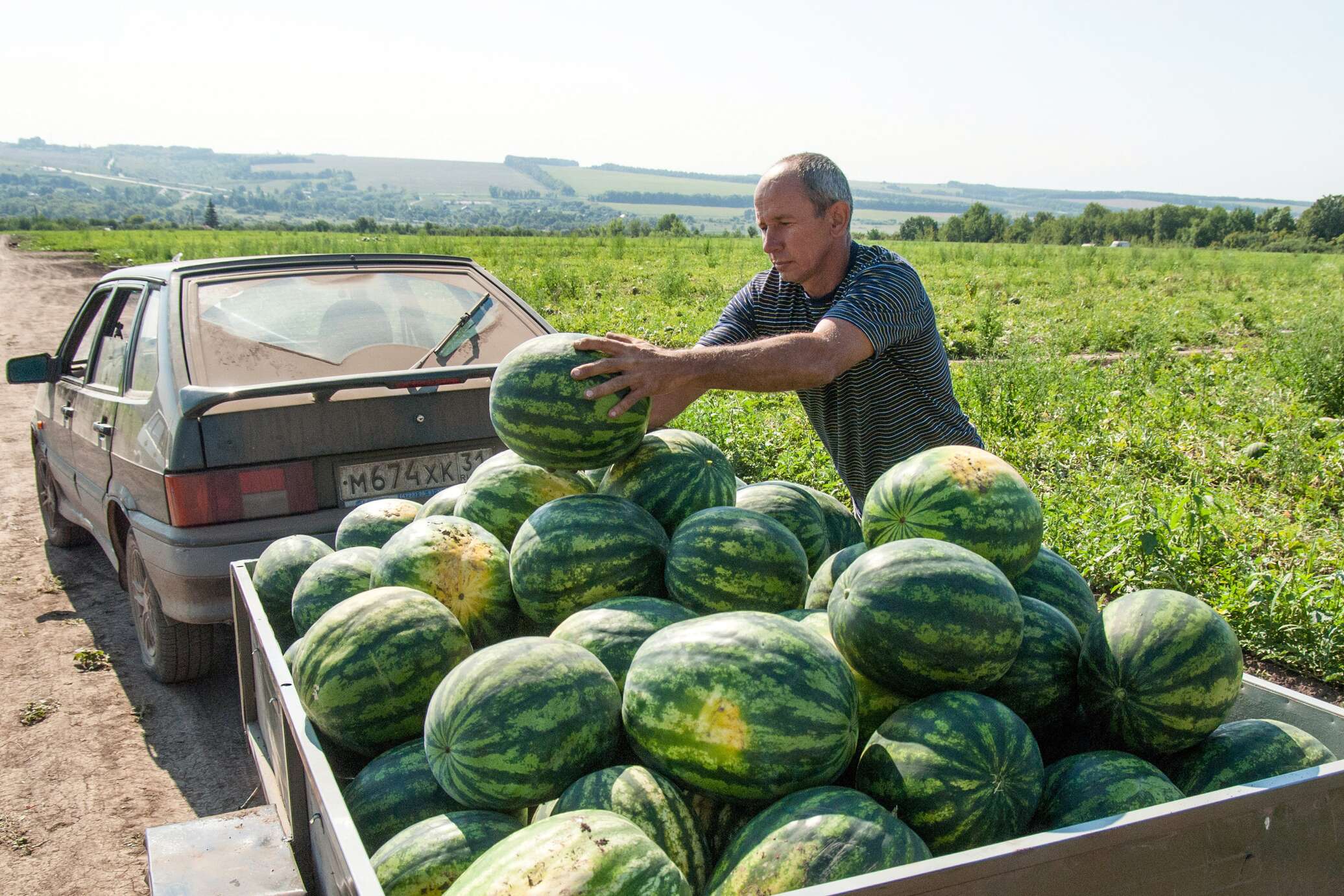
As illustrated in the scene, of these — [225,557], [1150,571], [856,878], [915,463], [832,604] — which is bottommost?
[1150,571]

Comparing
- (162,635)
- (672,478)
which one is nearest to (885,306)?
(672,478)

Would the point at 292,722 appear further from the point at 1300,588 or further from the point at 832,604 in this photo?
the point at 1300,588

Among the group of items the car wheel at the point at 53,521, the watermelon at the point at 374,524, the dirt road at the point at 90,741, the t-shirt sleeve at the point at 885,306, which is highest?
the t-shirt sleeve at the point at 885,306

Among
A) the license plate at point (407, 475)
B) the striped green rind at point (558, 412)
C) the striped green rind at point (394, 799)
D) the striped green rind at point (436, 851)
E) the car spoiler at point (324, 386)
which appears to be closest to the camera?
the striped green rind at point (436, 851)

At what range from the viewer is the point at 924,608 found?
1866 millimetres

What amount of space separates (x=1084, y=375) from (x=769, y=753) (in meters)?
10.2

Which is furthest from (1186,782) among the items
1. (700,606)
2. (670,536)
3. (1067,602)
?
(670,536)

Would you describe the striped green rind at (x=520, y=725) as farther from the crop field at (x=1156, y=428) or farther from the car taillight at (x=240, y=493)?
the crop field at (x=1156, y=428)

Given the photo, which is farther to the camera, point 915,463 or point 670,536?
point 670,536

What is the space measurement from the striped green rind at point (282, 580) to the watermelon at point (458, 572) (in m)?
0.51

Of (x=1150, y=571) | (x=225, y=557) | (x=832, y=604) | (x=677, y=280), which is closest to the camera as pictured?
(x=832, y=604)

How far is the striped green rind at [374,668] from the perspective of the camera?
2.06 m

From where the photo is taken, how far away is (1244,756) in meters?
1.85

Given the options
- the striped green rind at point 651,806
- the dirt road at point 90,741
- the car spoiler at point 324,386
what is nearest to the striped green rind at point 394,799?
the striped green rind at point 651,806
